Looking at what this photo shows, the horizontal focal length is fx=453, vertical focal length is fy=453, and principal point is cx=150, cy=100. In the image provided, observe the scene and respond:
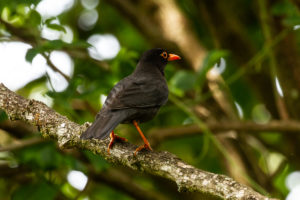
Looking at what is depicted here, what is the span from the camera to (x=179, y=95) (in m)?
5.59

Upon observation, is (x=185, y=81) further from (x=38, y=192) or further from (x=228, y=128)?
(x=38, y=192)

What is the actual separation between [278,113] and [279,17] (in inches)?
58.0

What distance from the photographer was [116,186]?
609 cm

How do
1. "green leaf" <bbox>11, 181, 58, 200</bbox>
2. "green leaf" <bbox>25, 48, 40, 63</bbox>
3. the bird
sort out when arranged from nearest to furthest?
the bird
"green leaf" <bbox>25, 48, 40, 63</bbox>
"green leaf" <bbox>11, 181, 58, 200</bbox>

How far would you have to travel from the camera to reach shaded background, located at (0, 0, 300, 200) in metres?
5.17

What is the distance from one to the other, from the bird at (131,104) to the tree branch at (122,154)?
10 cm

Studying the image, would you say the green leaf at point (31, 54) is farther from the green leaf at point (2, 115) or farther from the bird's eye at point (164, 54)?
the bird's eye at point (164, 54)

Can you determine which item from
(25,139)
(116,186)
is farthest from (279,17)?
(25,139)

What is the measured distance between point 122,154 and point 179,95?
2056mm

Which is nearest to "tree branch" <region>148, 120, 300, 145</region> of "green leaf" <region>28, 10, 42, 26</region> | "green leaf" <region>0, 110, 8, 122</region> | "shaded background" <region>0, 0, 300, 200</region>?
"shaded background" <region>0, 0, 300, 200</region>

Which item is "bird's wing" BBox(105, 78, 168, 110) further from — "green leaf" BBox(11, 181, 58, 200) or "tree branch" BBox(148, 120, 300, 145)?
"green leaf" BBox(11, 181, 58, 200)

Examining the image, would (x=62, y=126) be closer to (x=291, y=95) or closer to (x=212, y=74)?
(x=212, y=74)

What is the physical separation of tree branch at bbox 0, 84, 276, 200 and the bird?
101 mm

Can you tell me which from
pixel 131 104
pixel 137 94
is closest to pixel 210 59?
pixel 137 94
